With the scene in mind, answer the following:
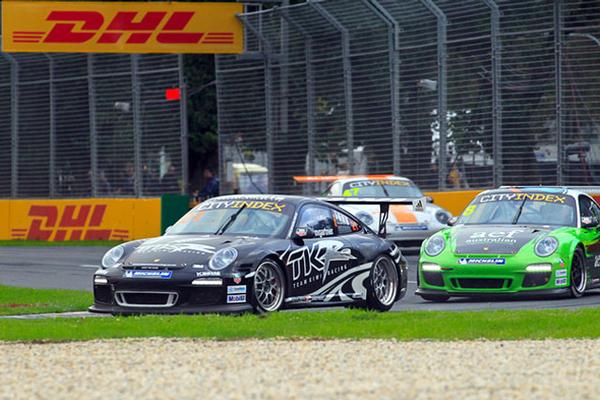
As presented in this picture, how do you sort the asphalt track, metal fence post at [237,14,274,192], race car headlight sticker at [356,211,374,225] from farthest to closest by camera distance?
1. metal fence post at [237,14,274,192]
2. race car headlight sticker at [356,211,374,225]
3. the asphalt track

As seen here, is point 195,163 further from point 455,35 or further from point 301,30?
point 455,35

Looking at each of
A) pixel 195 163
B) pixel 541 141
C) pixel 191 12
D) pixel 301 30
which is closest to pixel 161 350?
pixel 541 141

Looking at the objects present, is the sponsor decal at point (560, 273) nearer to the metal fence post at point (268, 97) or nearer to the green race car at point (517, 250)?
the green race car at point (517, 250)

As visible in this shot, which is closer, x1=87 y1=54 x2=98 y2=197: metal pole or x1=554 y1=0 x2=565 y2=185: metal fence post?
x1=554 y1=0 x2=565 y2=185: metal fence post

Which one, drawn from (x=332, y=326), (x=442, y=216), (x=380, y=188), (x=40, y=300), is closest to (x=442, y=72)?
(x=380, y=188)

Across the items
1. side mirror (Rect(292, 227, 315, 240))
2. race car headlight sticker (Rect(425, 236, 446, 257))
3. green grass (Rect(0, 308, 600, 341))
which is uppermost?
side mirror (Rect(292, 227, 315, 240))

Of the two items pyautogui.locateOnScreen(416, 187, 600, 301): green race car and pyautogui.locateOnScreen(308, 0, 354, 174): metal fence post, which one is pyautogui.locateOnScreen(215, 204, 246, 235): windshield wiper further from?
pyautogui.locateOnScreen(308, 0, 354, 174): metal fence post

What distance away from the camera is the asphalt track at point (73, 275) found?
15078 mm

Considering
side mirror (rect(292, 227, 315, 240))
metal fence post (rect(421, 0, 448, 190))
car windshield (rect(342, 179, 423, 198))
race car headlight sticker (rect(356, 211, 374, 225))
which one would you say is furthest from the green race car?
metal fence post (rect(421, 0, 448, 190))

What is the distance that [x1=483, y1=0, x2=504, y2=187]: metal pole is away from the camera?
24625 millimetres

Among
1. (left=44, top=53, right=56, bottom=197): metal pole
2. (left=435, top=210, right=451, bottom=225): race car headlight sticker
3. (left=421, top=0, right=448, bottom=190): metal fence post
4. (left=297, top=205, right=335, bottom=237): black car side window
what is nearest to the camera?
(left=297, top=205, right=335, bottom=237): black car side window

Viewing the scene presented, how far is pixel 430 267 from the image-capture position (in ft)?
51.4

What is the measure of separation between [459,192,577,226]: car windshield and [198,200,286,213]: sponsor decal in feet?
9.60

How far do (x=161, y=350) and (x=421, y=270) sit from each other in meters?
6.18
